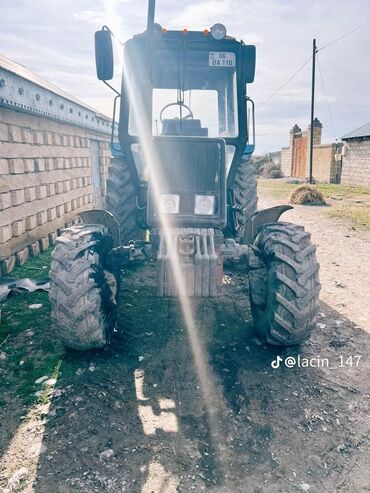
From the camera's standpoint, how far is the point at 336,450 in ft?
8.00

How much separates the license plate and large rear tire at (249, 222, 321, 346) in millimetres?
2112

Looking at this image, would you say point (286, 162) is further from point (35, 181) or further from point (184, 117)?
point (184, 117)

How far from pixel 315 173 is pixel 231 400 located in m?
24.3

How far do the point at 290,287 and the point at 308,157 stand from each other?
25563 mm

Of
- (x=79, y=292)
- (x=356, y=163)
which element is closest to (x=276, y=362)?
(x=79, y=292)

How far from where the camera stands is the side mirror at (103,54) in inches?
142

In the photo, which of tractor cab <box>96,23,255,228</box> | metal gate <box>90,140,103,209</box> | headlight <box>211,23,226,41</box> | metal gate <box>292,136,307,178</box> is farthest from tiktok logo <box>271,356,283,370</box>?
metal gate <box>292,136,307,178</box>

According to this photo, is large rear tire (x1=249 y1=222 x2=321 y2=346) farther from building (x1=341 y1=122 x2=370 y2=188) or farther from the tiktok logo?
building (x1=341 y1=122 x2=370 y2=188)

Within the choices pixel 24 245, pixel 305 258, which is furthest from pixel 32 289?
pixel 305 258

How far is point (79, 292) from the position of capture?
302 cm

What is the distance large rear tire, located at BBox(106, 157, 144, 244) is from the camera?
4.47m

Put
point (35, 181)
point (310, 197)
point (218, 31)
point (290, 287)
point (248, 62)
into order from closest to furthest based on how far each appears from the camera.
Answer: point (290, 287), point (218, 31), point (248, 62), point (35, 181), point (310, 197)

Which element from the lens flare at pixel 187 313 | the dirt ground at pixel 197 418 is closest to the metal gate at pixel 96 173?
the lens flare at pixel 187 313

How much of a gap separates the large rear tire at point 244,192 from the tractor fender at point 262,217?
336 mm
